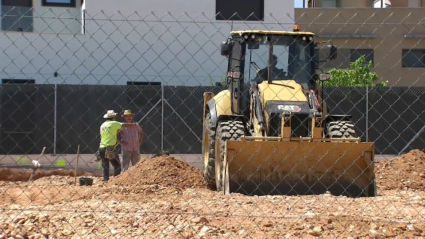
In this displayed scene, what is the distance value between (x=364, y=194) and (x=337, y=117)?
1677mm

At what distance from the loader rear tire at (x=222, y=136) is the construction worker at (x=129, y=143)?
341 centimetres

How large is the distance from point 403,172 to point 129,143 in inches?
207

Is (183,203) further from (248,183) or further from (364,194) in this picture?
(364,194)

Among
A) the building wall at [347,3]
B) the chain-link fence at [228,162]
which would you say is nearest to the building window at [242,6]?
the chain-link fence at [228,162]

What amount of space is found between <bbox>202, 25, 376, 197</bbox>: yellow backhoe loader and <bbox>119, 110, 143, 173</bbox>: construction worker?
336 cm

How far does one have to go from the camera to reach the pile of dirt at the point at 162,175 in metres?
12.1

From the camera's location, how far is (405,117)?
19953 mm

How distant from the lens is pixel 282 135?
385 inches

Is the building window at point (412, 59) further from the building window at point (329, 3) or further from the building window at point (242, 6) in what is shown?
the building window at point (329, 3)

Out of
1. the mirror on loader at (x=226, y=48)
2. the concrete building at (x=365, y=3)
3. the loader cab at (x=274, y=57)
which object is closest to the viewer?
the mirror on loader at (x=226, y=48)

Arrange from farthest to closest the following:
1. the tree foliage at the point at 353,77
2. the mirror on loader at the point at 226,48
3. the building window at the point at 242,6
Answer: the tree foliage at the point at 353,77 → the building window at the point at 242,6 → the mirror on loader at the point at 226,48

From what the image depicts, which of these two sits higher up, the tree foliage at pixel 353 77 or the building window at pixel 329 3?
the building window at pixel 329 3

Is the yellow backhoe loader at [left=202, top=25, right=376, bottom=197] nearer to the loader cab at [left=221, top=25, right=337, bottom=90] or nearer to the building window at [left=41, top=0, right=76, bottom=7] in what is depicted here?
the loader cab at [left=221, top=25, right=337, bottom=90]

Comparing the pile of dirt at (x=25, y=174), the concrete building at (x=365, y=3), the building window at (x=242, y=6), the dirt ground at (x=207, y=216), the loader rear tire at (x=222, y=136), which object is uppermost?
the concrete building at (x=365, y=3)
